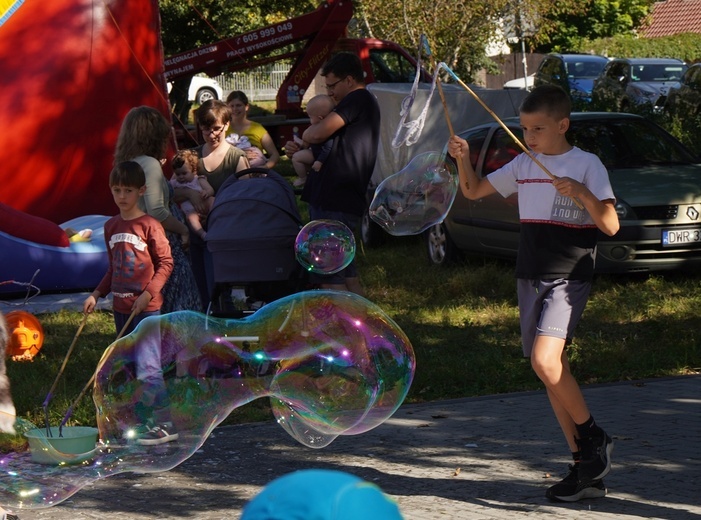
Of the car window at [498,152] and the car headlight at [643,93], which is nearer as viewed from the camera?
the car window at [498,152]

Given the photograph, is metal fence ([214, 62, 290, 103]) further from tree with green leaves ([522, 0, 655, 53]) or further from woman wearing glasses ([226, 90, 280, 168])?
woman wearing glasses ([226, 90, 280, 168])

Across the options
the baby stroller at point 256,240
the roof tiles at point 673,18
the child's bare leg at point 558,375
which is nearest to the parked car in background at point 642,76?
the baby stroller at point 256,240

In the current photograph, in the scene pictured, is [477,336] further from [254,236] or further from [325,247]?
[325,247]

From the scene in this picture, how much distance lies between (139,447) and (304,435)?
79 cm

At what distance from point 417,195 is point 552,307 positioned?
4.28ft

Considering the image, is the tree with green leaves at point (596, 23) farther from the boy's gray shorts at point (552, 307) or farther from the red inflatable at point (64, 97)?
the boy's gray shorts at point (552, 307)

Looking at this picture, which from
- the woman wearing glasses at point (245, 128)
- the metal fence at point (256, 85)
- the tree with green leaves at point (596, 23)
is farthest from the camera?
the metal fence at point (256, 85)

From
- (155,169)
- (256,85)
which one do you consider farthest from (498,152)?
(256,85)

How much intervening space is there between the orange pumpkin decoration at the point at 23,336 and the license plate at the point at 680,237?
5451 mm

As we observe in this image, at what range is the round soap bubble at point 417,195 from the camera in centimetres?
629

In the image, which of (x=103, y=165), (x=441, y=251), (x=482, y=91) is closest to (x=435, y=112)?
(x=482, y=91)

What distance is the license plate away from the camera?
422 inches

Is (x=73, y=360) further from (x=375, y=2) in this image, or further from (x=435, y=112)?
(x=375, y=2)

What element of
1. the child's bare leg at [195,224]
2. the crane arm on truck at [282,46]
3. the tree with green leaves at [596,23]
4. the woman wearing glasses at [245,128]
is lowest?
the child's bare leg at [195,224]
